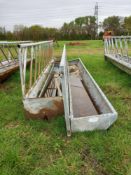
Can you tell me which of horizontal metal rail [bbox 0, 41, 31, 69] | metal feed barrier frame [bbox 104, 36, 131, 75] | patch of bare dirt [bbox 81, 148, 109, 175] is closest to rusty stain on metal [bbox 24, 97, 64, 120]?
patch of bare dirt [bbox 81, 148, 109, 175]

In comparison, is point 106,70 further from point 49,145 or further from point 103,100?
point 49,145

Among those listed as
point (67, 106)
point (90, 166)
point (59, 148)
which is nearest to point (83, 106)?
point (67, 106)

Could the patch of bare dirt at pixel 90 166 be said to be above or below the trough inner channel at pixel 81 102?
below

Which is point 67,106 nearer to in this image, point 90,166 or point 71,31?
point 90,166

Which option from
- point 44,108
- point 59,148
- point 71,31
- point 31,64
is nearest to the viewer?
point 59,148

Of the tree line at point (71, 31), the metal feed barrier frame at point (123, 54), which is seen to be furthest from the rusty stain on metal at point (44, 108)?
the tree line at point (71, 31)

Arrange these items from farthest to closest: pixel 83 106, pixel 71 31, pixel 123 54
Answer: pixel 71 31 → pixel 123 54 → pixel 83 106

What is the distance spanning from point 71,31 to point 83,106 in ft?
90.8

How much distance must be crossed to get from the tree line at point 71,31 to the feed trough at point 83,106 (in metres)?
20.8

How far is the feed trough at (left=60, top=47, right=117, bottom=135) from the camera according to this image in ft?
10.4

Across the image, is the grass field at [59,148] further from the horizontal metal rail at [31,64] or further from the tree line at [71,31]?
the tree line at [71,31]

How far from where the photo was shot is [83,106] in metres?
4.71

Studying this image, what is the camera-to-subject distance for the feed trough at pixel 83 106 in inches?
125

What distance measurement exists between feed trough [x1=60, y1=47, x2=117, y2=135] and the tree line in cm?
2084
